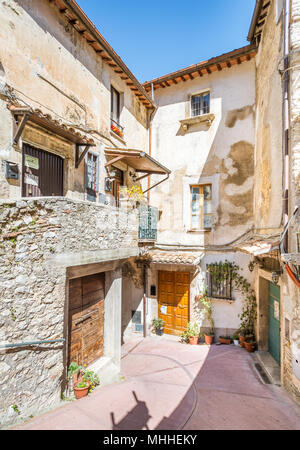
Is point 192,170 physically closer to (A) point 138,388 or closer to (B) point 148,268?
(B) point 148,268

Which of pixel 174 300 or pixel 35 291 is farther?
pixel 174 300

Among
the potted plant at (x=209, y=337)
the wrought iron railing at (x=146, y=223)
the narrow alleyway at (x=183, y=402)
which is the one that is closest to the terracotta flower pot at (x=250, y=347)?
the narrow alleyway at (x=183, y=402)

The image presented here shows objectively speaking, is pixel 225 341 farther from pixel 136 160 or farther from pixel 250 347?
pixel 136 160

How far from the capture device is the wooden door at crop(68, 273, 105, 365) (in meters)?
5.79

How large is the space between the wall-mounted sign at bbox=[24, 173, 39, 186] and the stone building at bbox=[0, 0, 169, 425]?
4cm

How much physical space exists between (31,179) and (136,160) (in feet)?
13.8

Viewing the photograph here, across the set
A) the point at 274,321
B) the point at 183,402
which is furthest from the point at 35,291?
the point at 274,321

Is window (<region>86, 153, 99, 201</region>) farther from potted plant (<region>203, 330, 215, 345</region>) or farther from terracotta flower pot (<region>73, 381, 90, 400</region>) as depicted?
potted plant (<region>203, 330, 215, 345</region>)

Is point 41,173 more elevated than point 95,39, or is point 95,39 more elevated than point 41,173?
point 95,39

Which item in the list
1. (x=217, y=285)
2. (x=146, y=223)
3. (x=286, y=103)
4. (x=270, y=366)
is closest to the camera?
(x=286, y=103)

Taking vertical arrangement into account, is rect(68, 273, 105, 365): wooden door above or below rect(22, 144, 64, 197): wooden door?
below

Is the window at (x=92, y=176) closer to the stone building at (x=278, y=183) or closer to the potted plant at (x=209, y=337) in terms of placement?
the stone building at (x=278, y=183)

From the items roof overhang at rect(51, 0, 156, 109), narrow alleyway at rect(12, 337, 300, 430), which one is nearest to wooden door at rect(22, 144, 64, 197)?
roof overhang at rect(51, 0, 156, 109)

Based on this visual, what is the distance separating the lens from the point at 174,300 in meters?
11.0
